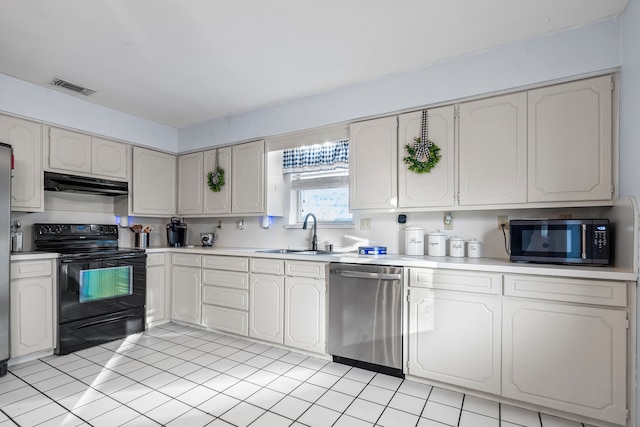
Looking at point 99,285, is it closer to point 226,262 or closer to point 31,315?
point 31,315

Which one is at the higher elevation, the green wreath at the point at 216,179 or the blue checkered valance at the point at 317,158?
the blue checkered valance at the point at 317,158

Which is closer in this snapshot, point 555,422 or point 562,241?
point 555,422

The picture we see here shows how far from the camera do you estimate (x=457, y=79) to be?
2.52 metres

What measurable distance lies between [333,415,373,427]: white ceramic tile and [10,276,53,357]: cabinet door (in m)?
2.60

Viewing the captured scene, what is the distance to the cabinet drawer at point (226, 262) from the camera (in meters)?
3.28

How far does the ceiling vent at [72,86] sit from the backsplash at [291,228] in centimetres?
109

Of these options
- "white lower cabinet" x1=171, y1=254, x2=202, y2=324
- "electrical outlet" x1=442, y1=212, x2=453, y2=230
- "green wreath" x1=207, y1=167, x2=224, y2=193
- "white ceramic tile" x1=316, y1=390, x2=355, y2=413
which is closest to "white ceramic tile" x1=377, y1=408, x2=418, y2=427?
"white ceramic tile" x1=316, y1=390, x2=355, y2=413

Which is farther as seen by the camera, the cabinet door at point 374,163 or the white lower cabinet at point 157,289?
the white lower cabinet at point 157,289

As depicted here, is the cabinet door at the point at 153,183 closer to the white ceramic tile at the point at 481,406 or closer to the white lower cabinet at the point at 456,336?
the white lower cabinet at the point at 456,336

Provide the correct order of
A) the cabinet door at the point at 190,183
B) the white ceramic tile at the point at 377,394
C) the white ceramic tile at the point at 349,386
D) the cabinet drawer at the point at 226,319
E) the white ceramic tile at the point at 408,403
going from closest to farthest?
the white ceramic tile at the point at 408,403
the white ceramic tile at the point at 377,394
the white ceramic tile at the point at 349,386
the cabinet drawer at the point at 226,319
the cabinet door at the point at 190,183

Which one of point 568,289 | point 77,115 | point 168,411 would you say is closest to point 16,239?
point 77,115

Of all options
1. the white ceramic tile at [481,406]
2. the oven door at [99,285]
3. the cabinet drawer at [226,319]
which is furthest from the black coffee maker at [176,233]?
the white ceramic tile at [481,406]

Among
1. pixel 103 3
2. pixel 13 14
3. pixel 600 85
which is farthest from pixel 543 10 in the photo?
pixel 13 14

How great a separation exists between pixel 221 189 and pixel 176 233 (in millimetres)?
868
